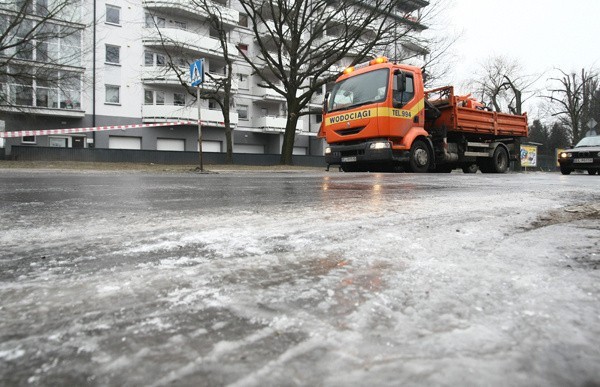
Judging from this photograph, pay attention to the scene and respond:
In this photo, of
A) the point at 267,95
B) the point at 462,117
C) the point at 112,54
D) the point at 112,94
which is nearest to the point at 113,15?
the point at 112,54

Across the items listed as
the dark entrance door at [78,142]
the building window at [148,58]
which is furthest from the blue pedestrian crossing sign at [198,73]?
the building window at [148,58]

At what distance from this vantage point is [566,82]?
37688 mm

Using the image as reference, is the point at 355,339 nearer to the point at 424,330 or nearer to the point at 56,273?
the point at 424,330

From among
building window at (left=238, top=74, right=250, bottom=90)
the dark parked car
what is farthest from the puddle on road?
building window at (left=238, top=74, right=250, bottom=90)

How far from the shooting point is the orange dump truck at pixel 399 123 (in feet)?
31.2

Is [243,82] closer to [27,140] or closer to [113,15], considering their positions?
[113,15]

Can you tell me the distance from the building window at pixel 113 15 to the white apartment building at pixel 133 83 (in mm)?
58

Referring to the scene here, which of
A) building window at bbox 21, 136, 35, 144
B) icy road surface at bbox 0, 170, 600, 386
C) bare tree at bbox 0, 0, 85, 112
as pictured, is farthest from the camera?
building window at bbox 21, 136, 35, 144

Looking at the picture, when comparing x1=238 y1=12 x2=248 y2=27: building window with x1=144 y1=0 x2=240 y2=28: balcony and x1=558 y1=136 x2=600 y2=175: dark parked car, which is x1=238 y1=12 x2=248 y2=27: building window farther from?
x1=558 y1=136 x2=600 y2=175: dark parked car

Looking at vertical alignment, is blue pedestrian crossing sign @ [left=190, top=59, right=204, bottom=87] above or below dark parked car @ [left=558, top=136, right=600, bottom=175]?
above

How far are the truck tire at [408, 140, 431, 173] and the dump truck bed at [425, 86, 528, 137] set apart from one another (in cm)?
106

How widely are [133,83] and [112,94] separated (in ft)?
4.78

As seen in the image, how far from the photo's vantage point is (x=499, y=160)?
12914 mm

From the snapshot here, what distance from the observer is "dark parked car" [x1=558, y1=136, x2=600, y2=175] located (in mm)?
14023
